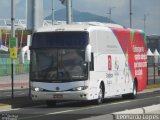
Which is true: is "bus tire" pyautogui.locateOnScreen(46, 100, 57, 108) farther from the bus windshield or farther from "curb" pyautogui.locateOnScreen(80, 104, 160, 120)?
"curb" pyautogui.locateOnScreen(80, 104, 160, 120)

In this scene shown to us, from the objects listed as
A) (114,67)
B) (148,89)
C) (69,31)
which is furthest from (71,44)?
(148,89)

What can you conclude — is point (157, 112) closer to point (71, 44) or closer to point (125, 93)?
point (71, 44)

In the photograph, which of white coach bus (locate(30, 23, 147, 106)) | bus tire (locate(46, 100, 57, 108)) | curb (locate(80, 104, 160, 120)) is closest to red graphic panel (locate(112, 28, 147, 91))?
white coach bus (locate(30, 23, 147, 106))

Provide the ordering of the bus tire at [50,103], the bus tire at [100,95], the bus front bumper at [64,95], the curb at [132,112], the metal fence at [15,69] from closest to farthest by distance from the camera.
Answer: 1. the curb at [132,112]
2. the bus front bumper at [64,95]
3. the bus tire at [50,103]
4. the bus tire at [100,95]
5. the metal fence at [15,69]

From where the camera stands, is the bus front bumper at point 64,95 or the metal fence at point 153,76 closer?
the bus front bumper at point 64,95

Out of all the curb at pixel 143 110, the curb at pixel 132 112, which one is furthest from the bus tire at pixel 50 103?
the curb at pixel 132 112

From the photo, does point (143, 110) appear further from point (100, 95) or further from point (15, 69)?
point (15, 69)

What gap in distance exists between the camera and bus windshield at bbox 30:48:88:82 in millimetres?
24547

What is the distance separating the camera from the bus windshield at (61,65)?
24.5m

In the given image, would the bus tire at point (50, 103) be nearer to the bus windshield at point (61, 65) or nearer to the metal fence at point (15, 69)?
the bus windshield at point (61, 65)

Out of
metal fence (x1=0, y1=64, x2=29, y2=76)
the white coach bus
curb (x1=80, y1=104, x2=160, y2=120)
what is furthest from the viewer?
metal fence (x1=0, y1=64, x2=29, y2=76)

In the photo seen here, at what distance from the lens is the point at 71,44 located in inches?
976

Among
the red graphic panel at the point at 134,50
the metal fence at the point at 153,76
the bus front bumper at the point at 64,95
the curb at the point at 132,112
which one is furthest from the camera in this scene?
the metal fence at the point at 153,76

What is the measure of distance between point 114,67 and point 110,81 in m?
0.89
